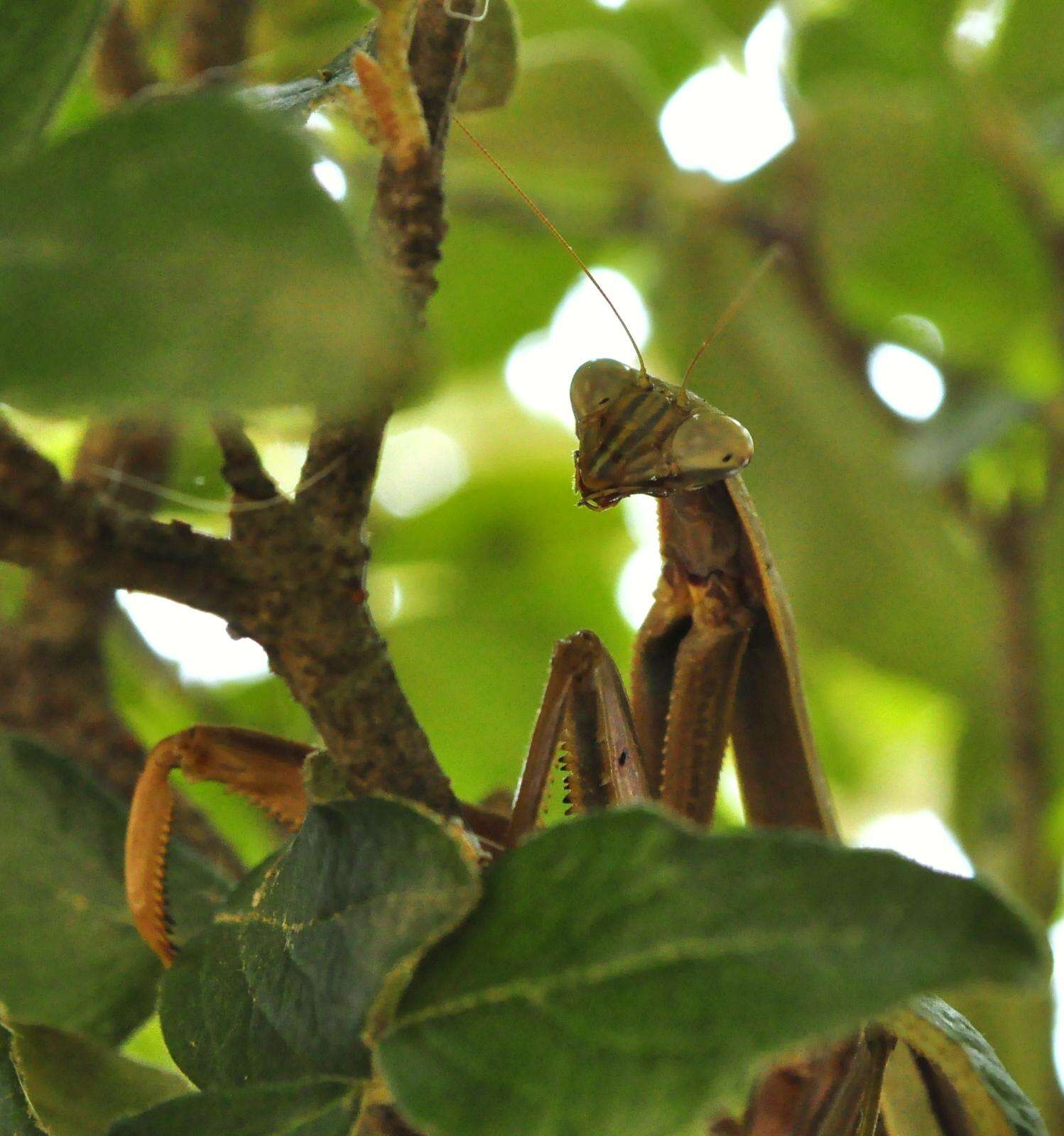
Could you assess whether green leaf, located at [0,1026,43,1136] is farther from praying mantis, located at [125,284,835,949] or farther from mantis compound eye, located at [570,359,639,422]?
mantis compound eye, located at [570,359,639,422]

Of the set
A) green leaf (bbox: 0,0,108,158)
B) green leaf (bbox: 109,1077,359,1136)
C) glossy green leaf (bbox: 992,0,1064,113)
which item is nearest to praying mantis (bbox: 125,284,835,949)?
green leaf (bbox: 109,1077,359,1136)

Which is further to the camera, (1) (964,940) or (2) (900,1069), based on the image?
(2) (900,1069)

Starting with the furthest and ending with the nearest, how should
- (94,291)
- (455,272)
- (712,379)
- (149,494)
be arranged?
(455,272)
(712,379)
(149,494)
(94,291)

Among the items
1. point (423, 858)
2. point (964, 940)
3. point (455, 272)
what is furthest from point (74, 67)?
point (455, 272)

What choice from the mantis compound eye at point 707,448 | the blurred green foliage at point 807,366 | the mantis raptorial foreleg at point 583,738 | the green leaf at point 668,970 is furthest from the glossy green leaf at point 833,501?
the green leaf at point 668,970

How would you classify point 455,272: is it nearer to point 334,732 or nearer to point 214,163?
point 334,732

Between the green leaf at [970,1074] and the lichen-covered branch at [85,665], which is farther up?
the lichen-covered branch at [85,665]

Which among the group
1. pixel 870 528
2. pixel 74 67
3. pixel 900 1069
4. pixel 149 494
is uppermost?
pixel 870 528

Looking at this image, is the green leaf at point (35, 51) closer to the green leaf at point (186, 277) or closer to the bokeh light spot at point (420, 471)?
the green leaf at point (186, 277)
